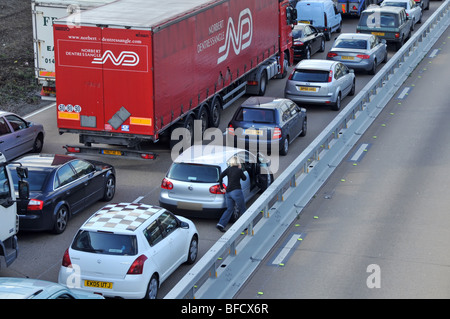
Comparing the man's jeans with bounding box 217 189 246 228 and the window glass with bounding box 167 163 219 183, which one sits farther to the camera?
the window glass with bounding box 167 163 219 183

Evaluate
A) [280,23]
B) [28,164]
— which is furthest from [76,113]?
Answer: [280,23]

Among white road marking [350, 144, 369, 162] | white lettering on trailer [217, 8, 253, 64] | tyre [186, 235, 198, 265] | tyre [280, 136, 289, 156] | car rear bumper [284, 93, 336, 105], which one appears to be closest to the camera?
tyre [186, 235, 198, 265]

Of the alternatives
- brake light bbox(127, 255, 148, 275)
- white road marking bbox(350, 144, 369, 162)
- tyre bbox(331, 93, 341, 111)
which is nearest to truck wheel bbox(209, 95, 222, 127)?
tyre bbox(331, 93, 341, 111)

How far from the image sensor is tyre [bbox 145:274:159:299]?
13203 mm

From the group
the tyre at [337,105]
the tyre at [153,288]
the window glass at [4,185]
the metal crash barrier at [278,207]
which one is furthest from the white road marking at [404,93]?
→ the window glass at [4,185]

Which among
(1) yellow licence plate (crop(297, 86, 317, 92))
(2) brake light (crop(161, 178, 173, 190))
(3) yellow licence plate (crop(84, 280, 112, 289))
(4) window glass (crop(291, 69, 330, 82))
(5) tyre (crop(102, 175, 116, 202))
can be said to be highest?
(4) window glass (crop(291, 69, 330, 82))

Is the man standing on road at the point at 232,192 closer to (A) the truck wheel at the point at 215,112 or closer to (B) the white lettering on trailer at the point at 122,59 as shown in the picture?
(B) the white lettering on trailer at the point at 122,59

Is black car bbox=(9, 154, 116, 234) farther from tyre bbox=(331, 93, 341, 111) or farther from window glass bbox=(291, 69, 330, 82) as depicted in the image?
tyre bbox=(331, 93, 341, 111)

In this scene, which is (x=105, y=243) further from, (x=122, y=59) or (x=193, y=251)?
(x=122, y=59)

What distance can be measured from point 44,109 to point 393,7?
655 inches

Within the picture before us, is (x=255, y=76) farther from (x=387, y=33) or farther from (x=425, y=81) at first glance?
(x=387, y=33)

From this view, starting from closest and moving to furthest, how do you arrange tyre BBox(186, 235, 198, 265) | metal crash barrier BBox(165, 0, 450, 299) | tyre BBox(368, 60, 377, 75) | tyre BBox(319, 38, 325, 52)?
metal crash barrier BBox(165, 0, 450, 299)
tyre BBox(186, 235, 198, 265)
tyre BBox(368, 60, 377, 75)
tyre BBox(319, 38, 325, 52)

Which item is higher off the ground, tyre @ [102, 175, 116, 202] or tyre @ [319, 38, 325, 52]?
tyre @ [319, 38, 325, 52]

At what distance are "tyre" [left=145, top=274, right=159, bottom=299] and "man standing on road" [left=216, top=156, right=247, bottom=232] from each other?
11.3ft
